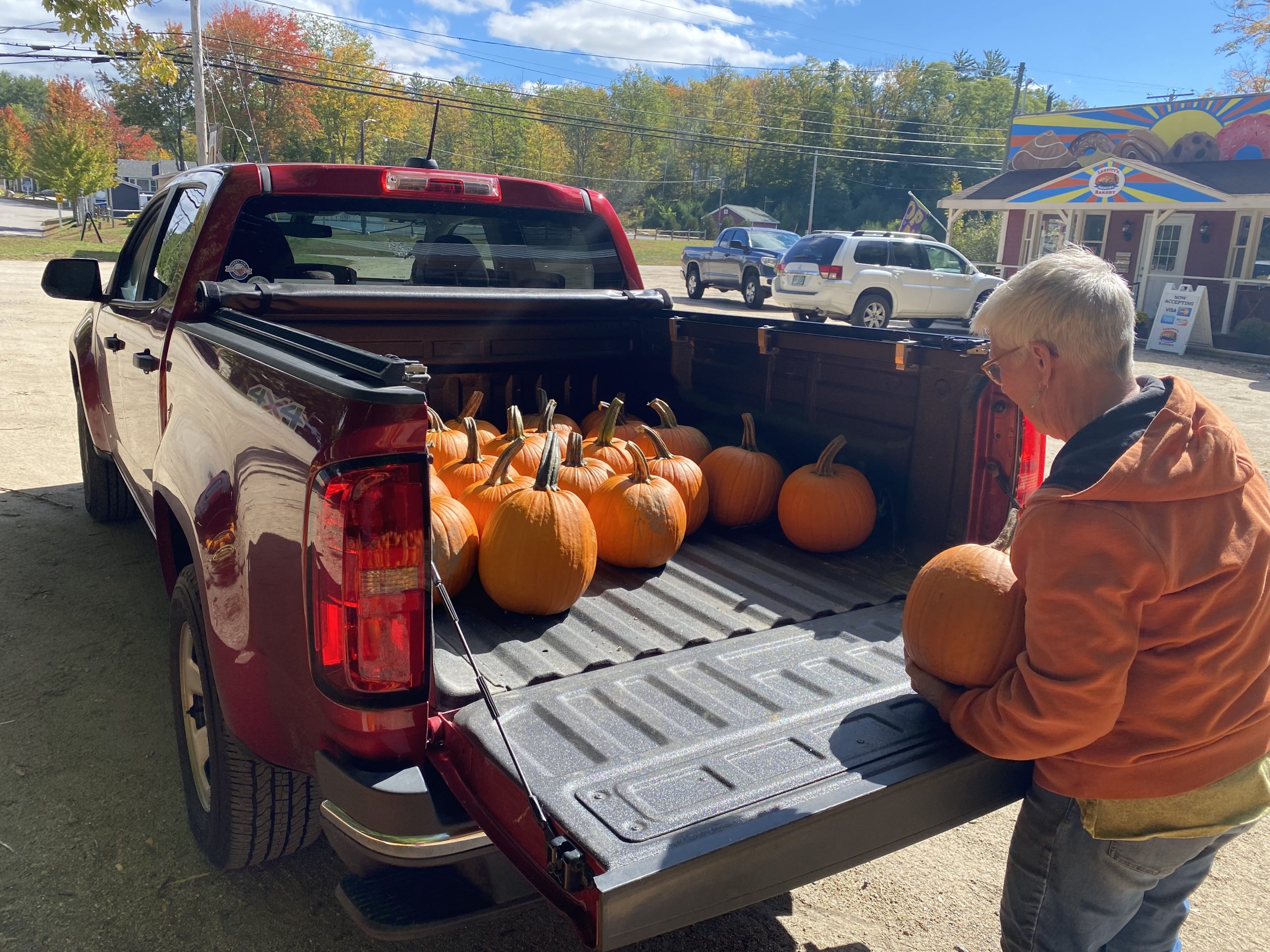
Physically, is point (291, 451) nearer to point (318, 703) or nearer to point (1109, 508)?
point (318, 703)

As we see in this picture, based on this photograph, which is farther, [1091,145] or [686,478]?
[1091,145]

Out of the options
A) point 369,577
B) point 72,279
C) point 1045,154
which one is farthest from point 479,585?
point 1045,154

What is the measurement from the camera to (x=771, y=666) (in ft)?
8.64

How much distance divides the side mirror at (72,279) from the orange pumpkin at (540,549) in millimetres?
2671

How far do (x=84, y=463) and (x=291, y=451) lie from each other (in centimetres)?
486

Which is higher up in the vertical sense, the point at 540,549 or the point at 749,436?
the point at 749,436

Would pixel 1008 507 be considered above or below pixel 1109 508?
below

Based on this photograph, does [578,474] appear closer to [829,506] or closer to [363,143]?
[829,506]

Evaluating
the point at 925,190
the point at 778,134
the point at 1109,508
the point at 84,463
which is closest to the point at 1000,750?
the point at 1109,508

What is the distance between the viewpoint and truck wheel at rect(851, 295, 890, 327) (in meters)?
20.1

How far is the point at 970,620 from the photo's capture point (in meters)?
2.23

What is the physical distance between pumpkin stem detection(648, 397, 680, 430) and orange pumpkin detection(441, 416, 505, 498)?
925 millimetres

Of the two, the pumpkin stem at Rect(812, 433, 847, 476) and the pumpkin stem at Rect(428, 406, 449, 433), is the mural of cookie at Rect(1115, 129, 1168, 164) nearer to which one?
the pumpkin stem at Rect(812, 433, 847, 476)

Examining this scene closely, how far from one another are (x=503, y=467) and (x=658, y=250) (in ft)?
171
